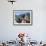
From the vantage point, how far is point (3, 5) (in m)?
5.54

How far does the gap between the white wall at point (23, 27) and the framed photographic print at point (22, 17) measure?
0.12 m

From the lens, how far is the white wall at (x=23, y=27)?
5496 millimetres

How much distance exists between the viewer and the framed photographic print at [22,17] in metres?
5.50

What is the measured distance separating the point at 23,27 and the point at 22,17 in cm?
41

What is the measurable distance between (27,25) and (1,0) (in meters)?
1.48

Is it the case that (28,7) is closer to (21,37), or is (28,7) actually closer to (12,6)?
(12,6)

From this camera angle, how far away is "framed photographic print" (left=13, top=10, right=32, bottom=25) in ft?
18.1

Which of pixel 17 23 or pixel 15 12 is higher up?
pixel 15 12

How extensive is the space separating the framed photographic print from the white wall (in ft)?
0.41

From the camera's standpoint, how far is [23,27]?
18.2ft

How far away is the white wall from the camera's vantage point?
18.0 feet

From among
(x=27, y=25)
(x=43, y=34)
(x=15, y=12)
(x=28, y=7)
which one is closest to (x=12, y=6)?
(x=15, y=12)

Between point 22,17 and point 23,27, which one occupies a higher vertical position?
point 22,17

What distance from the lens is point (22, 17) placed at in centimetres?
553
